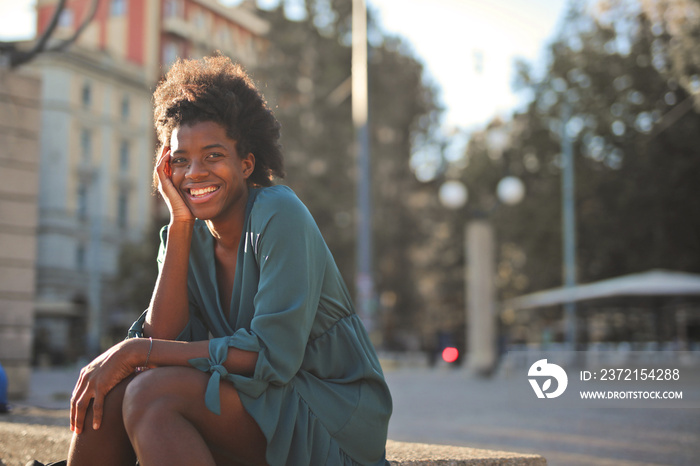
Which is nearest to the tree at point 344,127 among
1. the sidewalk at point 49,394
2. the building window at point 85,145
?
the building window at point 85,145

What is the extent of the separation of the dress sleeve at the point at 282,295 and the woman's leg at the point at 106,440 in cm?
33

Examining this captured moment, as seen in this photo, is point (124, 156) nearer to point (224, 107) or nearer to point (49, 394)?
point (49, 394)

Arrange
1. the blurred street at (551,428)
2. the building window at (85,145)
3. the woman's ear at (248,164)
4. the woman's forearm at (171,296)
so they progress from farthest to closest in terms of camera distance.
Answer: the building window at (85,145)
the blurred street at (551,428)
the woman's ear at (248,164)
the woman's forearm at (171,296)

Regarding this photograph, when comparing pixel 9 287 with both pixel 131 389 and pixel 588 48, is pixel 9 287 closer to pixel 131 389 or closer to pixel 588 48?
pixel 131 389

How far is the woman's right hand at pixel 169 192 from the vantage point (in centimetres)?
274

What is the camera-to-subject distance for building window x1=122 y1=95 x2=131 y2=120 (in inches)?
1784

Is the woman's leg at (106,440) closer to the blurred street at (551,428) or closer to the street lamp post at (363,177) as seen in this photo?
the blurred street at (551,428)

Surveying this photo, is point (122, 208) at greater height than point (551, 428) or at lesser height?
greater

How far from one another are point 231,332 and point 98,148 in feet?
143

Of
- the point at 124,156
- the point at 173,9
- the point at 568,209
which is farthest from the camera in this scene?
the point at 173,9

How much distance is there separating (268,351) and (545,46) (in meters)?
32.3

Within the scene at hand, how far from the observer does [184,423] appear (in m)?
2.14

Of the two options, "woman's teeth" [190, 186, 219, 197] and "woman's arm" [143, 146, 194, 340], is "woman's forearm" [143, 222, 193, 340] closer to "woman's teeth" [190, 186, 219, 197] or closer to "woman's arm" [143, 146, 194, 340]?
"woman's arm" [143, 146, 194, 340]

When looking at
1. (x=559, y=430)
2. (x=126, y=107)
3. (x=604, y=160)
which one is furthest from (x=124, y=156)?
(x=559, y=430)
